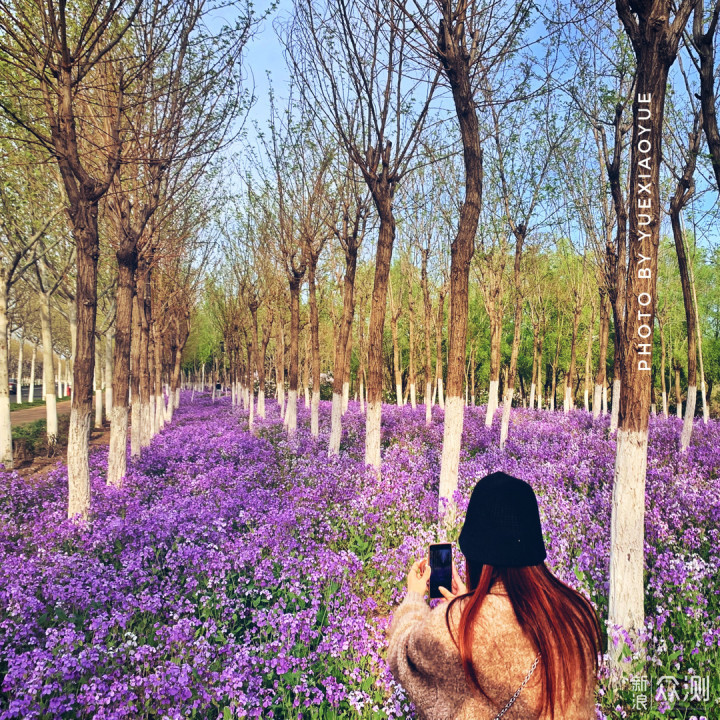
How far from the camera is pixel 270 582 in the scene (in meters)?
5.10

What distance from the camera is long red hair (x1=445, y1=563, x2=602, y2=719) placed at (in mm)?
1877

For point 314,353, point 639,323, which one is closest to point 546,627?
point 639,323

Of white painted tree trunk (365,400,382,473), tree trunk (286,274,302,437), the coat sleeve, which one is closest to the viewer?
the coat sleeve

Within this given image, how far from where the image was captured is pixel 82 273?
735 cm

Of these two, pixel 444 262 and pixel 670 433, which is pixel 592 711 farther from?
pixel 444 262

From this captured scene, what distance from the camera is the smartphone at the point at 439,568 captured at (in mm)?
2139

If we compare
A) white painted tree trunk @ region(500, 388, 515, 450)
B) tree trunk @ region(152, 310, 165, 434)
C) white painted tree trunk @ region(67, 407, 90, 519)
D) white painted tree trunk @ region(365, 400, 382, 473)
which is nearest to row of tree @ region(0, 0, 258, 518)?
white painted tree trunk @ region(67, 407, 90, 519)

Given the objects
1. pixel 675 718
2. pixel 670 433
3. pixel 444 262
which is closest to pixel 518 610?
pixel 675 718

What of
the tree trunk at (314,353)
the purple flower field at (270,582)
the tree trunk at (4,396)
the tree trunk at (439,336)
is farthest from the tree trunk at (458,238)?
the tree trunk at (439,336)

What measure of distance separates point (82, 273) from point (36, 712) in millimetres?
5964

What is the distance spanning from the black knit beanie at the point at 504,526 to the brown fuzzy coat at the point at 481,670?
6.5 inches

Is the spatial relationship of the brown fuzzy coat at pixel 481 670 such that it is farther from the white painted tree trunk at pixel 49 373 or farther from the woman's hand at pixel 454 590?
the white painted tree trunk at pixel 49 373

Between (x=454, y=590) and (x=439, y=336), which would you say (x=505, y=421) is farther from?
(x=454, y=590)

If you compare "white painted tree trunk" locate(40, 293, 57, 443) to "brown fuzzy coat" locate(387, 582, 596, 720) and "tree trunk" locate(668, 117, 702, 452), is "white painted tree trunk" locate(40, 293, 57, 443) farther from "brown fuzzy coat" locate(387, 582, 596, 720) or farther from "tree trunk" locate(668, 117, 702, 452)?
"tree trunk" locate(668, 117, 702, 452)
